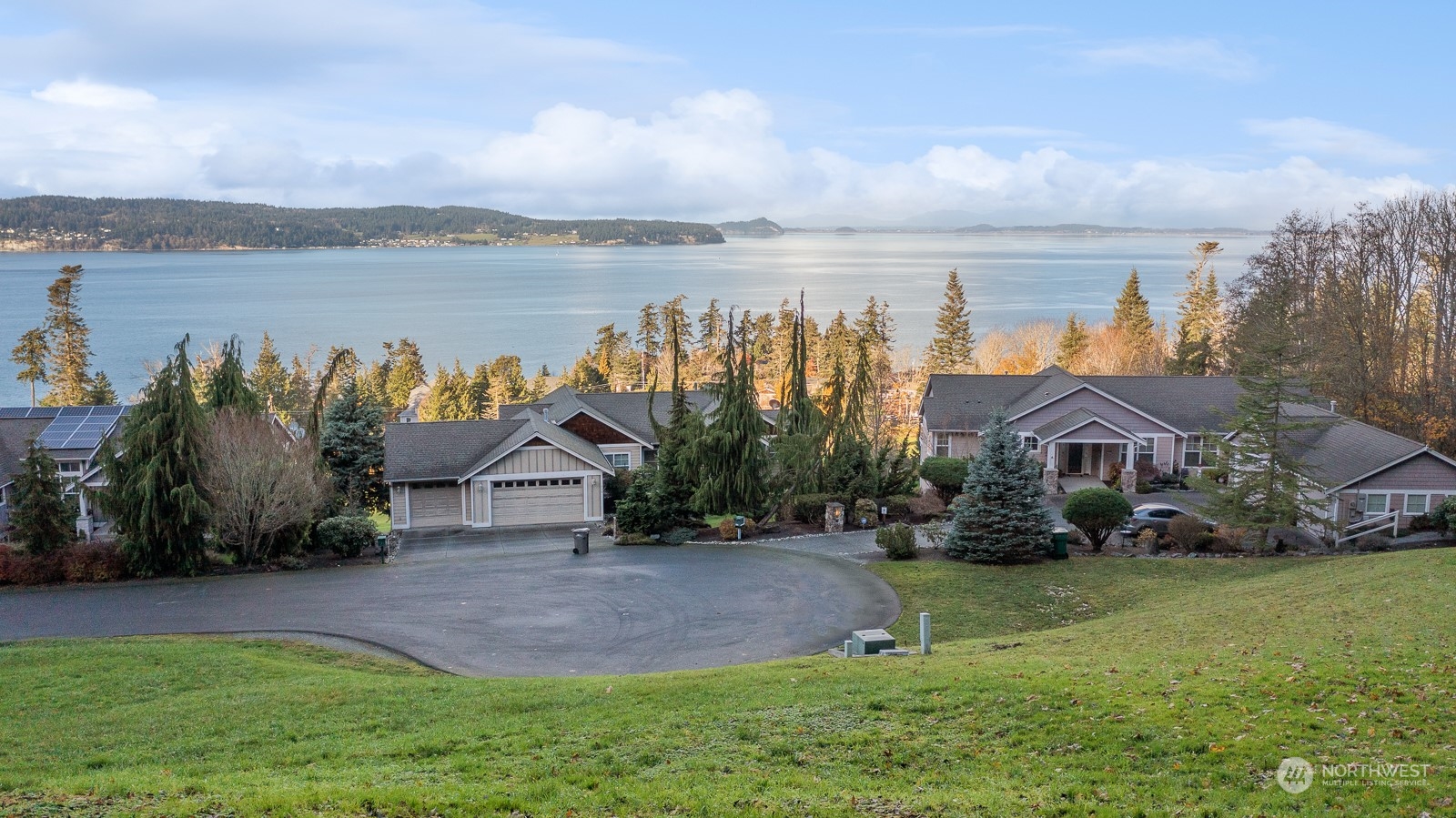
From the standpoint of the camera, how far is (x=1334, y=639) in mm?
14094

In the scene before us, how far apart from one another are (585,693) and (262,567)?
1854 centimetres

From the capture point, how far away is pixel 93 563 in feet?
85.3

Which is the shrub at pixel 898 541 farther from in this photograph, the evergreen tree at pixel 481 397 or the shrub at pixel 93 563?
the evergreen tree at pixel 481 397

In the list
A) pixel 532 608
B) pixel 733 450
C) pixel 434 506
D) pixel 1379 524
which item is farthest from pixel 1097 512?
pixel 434 506

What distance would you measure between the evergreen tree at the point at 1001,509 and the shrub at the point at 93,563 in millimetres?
23761

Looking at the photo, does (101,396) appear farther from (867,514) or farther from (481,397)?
(867,514)

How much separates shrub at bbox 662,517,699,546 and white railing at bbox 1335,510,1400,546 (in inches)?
742

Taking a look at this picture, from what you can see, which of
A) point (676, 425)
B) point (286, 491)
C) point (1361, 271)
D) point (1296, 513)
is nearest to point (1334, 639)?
point (1296, 513)

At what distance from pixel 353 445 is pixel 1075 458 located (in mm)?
30124

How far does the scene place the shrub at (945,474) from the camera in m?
36.2

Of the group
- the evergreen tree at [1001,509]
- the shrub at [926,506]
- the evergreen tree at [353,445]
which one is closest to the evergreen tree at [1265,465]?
the evergreen tree at [1001,509]

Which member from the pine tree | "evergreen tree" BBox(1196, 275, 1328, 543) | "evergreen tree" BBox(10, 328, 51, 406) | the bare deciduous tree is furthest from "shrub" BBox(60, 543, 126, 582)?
the pine tree

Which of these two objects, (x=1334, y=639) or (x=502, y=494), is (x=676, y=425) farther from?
(x=1334, y=639)

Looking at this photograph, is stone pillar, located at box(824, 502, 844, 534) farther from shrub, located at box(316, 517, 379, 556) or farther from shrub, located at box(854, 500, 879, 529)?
shrub, located at box(316, 517, 379, 556)
